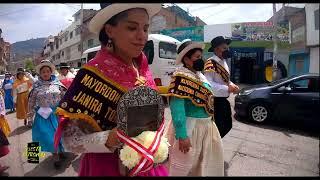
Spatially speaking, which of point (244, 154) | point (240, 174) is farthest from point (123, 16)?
point (244, 154)

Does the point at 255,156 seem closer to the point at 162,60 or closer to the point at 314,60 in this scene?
the point at 314,60

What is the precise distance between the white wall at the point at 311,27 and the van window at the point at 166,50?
32.1ft

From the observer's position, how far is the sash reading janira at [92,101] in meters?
1.57

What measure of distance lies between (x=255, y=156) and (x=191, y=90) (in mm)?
2703

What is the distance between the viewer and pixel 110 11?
162 cm

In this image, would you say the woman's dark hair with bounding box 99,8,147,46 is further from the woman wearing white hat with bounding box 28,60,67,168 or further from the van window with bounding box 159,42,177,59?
the van window with bounding box 159,42,177,59

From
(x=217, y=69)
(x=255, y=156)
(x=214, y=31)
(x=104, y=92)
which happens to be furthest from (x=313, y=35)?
(x=214, y=31)

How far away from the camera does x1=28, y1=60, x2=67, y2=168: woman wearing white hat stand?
199 inches

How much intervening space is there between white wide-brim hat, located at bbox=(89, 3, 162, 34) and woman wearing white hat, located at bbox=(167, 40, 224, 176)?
1.44 m

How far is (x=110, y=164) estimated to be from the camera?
5.49ft

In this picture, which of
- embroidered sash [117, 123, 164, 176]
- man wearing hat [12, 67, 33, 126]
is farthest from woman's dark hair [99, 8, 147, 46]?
man wearing hat [12, 67, 33, 126]

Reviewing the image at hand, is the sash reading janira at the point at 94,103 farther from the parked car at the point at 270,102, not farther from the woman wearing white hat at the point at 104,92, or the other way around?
the parked car at the point at 270,102

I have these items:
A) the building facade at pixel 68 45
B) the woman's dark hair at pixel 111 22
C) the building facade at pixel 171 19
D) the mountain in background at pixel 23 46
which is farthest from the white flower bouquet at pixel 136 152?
the building facade at pixel 68 45

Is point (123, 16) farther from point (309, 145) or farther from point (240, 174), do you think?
point (309, 145)
